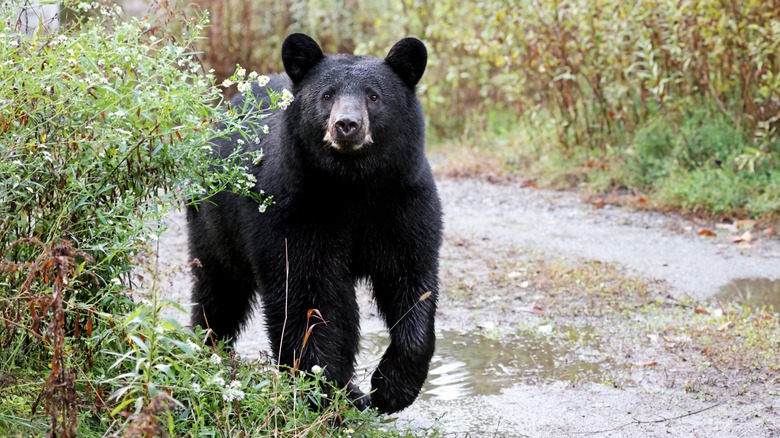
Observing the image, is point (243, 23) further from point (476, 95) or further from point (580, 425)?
point (580, 425)

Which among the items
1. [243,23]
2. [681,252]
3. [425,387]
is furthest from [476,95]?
[425,387]

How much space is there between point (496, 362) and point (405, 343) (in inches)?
54.1

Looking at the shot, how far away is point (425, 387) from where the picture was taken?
211 inches

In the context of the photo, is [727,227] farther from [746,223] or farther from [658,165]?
[658,165]

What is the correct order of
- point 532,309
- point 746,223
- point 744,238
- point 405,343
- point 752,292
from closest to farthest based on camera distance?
point 405,343 < point 532,309 < point 752,292 < point 744,238 < point 746,223

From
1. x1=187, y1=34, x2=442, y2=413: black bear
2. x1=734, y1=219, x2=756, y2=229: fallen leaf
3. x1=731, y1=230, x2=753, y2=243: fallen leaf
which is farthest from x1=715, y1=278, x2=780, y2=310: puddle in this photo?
x1=187, y1=34, x2=442, y2=413: black bear

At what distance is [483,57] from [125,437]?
965 centimetres

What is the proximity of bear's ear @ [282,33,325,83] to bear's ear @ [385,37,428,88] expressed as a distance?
0.35m

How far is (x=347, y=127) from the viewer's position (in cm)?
409

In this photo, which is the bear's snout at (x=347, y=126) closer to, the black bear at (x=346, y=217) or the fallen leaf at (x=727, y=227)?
the black bear at (x=346, y=217)

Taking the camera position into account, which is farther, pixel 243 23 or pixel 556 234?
pixel 243 23

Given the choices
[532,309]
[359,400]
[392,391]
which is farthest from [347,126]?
[532,309]

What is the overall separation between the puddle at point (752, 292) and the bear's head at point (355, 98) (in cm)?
334

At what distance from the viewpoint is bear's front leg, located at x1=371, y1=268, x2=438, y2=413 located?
4.49m
